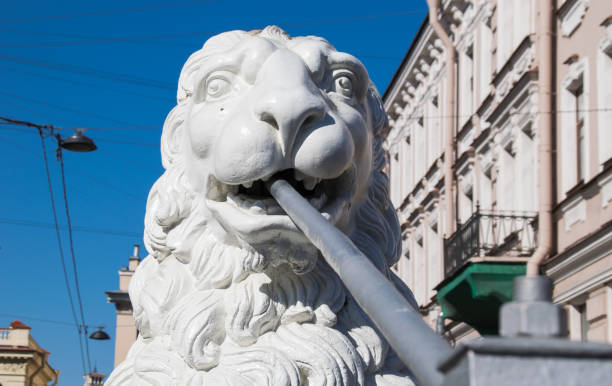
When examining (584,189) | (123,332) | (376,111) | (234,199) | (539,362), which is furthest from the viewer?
(123,332)

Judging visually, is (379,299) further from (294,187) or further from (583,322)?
(583,322)

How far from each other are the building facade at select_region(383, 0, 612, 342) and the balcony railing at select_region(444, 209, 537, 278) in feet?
0.08

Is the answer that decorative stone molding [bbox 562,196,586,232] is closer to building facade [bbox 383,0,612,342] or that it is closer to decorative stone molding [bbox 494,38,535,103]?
building facade [bbox 383,0,612,342]

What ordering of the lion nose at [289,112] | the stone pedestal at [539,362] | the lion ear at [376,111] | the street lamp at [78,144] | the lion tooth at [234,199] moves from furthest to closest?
the street lamp at [78,144] → the lion ear at [376,111] → the lion tooth at [234,199] → the lion nose at [289,112] → the stone pedestal at [539,362]

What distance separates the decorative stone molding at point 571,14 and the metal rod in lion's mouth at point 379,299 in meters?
12.4

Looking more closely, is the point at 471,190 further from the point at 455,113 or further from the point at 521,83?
the point at 521,83

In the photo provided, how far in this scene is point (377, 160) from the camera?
2068 millimetres

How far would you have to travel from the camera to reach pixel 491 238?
16016mm

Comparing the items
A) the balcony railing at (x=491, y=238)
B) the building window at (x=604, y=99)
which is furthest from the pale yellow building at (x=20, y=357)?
the building window at (x=604, y=99)

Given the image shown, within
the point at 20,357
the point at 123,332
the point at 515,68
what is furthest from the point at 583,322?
the point at 20,357

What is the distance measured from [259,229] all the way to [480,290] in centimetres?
1347

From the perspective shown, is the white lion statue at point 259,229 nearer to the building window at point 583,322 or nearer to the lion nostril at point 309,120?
the lion nostril at point 309,120

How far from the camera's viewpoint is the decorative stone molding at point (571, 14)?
13361 millimetres

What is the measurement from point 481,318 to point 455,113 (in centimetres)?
494
